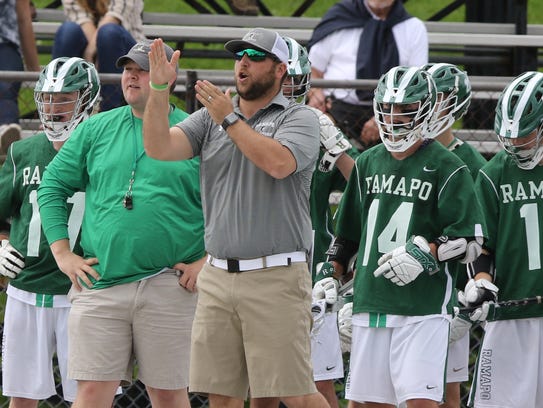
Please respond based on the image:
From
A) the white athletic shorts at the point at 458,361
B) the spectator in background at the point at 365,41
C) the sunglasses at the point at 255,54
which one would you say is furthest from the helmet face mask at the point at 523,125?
the spectator in background at the point at 365,41

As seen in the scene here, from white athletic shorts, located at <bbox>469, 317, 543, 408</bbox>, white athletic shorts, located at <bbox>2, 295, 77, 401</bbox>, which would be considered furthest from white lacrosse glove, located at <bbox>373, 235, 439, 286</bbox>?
white athletic shorts, located at <bbox>2, 295, 77, 401</bbox>

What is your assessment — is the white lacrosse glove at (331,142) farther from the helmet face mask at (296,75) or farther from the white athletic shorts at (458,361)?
the white athletic shorts at (458,361)

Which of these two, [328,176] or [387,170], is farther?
[328,176]

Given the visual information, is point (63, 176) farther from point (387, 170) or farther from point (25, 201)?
point (387, 170)

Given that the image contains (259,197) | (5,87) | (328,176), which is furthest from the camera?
(5,87)

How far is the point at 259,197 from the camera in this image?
19.8ft

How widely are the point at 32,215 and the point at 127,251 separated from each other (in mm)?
942

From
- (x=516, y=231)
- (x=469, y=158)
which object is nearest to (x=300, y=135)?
(x=516, y=231)

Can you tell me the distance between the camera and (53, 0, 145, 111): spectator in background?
367 inches

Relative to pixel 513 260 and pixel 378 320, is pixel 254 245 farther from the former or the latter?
pixel 513 260

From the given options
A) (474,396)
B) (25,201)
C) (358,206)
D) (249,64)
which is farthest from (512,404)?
(25,201)

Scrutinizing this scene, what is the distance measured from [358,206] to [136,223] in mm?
1159

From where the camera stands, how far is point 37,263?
23.9 ft

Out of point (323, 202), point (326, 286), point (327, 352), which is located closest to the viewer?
point (326, 286)
